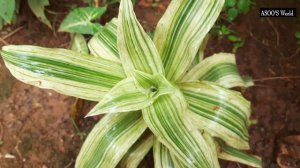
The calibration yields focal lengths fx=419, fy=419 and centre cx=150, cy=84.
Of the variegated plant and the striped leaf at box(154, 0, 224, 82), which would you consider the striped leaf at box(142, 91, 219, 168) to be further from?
the striped leaf at box(154, 0, 224, 82)

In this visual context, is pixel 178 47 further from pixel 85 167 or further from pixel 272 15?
pixel 272 15

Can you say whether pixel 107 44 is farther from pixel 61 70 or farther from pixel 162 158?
pixel 162 158

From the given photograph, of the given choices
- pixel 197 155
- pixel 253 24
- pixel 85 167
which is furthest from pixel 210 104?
Answer: pixel 253 24

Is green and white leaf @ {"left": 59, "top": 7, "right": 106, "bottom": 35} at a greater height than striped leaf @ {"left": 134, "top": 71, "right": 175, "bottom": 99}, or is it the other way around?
striped leaf @ {"left": 134, "top": 71, "right": 175, "bottom": 99}

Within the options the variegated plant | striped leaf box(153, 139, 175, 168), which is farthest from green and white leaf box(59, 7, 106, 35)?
striped leaf box(153, 139, 175, 168)

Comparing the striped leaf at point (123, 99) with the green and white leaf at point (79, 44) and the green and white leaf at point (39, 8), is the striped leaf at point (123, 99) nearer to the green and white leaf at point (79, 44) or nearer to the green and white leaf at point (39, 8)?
the green and white leaf at point (79, 44)

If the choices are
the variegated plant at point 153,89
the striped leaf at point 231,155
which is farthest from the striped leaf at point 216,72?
the striped leaf at point 231,155

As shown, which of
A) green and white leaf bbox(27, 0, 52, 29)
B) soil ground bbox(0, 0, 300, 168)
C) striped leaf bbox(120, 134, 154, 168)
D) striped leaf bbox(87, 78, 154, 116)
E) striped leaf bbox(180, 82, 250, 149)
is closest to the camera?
striped leaf bbox(87, 78, 154, 116)
